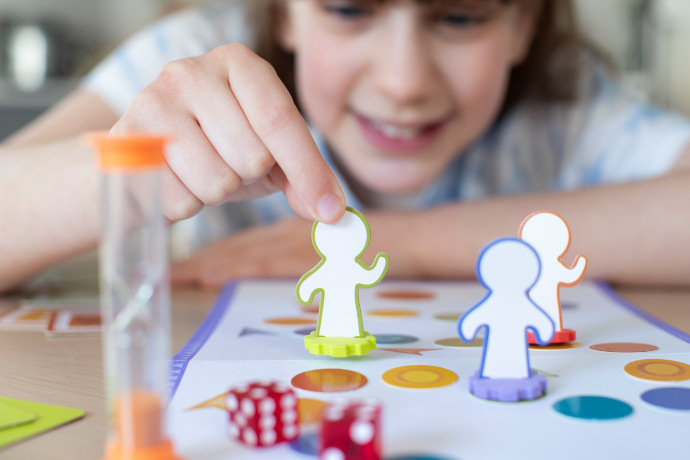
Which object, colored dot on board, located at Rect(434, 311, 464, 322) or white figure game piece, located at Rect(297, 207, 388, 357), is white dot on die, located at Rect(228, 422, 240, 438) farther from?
colored dot on board, located at Rect(434, 311, 464, 322)

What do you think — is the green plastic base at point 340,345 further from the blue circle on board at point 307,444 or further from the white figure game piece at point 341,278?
the blue circle on board at point 307,444

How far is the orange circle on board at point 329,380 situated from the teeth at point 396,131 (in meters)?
0.63

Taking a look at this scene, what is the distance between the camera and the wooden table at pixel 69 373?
1.13 feet

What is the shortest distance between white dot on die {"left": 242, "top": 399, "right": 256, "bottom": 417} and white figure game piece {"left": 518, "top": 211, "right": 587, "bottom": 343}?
0.26m

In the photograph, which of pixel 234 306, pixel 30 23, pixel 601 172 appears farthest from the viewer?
pixel 30 23

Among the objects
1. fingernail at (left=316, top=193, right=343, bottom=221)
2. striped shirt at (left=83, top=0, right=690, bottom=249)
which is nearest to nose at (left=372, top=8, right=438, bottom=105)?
striped shirt at (left=83, top=0, right=690, bottom=249)

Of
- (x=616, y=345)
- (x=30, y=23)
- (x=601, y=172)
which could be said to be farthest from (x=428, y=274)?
(x=30, y=23)

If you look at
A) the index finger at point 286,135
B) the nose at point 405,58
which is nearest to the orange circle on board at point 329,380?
the index finger at point 286,135

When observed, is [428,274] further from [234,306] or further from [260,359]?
[260,359]

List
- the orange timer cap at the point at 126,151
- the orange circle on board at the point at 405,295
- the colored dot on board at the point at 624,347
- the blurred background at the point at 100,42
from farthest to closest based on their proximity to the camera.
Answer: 1. the blurred background at the point at 100,42
2. the orange circle on board at the point at 405,295
3. the colored dot on board at the point at 624,347
4. the orange timer cap at the point at 126,151

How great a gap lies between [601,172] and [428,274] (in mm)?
496

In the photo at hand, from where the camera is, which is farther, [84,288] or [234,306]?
[84,288]

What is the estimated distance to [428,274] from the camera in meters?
0.90

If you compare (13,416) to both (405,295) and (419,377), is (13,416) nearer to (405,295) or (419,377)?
(419,377)
